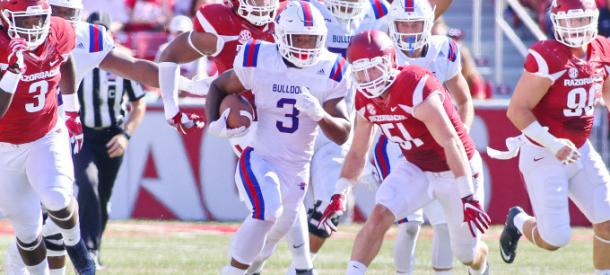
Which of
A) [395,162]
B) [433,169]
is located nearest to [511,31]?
[395,162]

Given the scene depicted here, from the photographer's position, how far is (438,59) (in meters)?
7.81

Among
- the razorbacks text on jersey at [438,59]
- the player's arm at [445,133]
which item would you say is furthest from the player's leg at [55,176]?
the razorbacks text on jersey at [438,59]

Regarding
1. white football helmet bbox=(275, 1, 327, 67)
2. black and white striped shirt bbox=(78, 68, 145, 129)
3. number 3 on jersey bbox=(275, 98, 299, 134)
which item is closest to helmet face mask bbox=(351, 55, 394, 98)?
white football helmet bbox=(275, 1, 327, 67)

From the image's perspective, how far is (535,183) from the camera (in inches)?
296

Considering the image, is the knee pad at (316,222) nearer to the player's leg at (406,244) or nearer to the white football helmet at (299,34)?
the player's leg at (406,244)

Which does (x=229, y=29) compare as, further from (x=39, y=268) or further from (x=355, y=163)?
(x=39, y=268)

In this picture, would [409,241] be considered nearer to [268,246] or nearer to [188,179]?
[268,246]

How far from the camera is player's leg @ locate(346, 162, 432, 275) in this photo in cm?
669

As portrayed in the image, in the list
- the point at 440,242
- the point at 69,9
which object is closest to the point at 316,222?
the point at 440,242

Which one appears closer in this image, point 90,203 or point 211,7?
point 211,7

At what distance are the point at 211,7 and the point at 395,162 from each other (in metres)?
1.41

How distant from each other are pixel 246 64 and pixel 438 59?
1.29m

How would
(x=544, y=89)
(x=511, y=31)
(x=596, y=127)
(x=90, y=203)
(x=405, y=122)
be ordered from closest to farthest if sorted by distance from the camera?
(x=405, y=122), (x=544, y=89), (x=90, y=203), (x=596, y=127), (x=511, y=31)

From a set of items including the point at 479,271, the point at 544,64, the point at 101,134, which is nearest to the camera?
the point at 544,64
